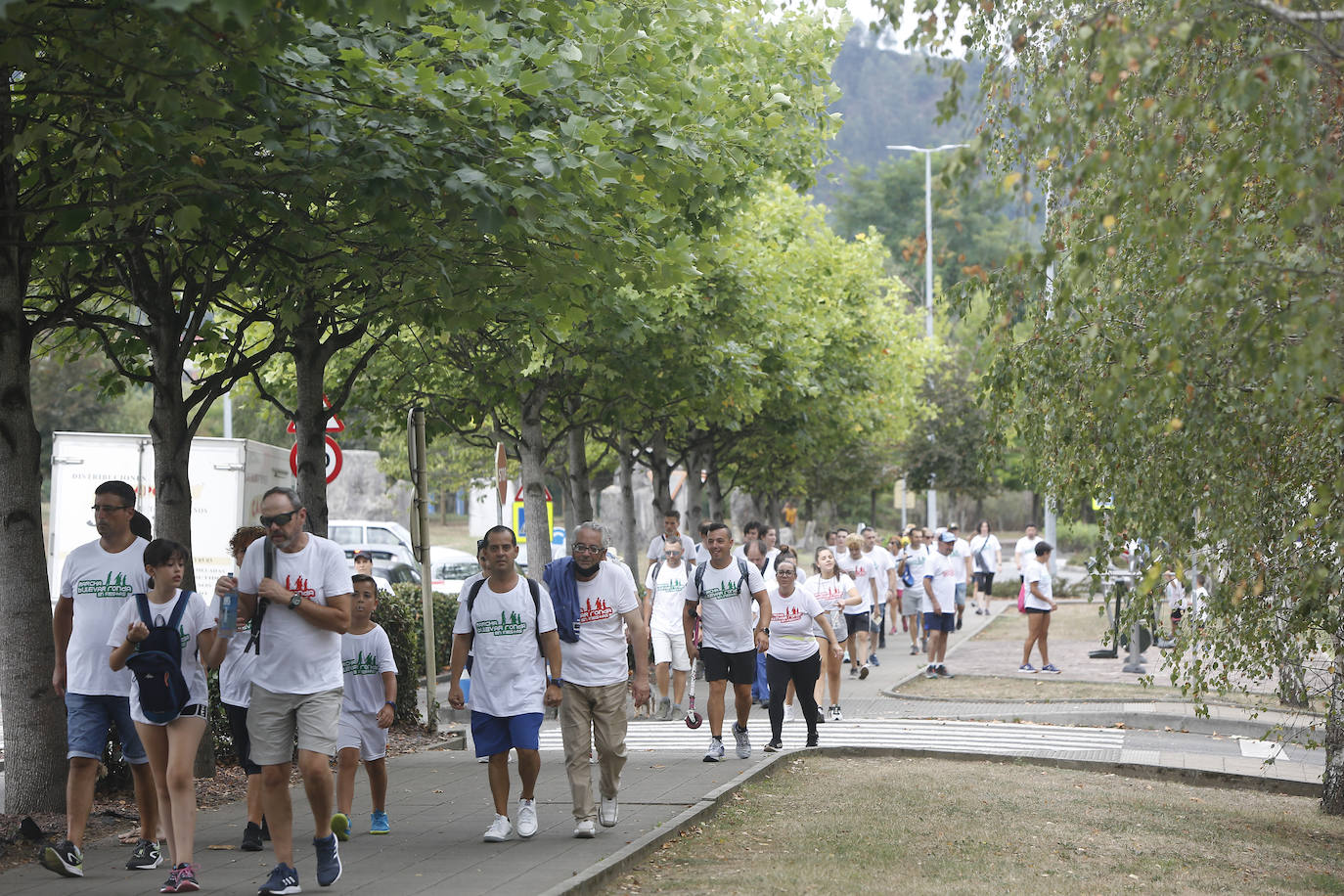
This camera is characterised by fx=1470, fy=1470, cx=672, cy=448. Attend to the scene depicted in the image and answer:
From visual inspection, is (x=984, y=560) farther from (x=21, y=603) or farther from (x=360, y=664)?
(x=21, y=603)

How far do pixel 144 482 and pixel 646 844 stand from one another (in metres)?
13.3

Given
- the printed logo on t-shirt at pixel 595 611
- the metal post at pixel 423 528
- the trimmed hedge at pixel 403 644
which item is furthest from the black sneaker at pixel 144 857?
the metal post at pixel 423 528

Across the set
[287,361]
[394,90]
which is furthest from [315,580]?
[287,361]

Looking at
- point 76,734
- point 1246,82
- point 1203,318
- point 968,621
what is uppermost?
point 1246,82

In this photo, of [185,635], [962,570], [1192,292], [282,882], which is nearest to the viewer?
[1192,292]

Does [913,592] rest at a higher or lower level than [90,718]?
lower

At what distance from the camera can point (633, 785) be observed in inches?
422

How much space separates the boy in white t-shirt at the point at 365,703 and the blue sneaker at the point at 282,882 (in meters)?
1.72

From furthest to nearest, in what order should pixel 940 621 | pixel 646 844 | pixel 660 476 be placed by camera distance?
pixel 660 476, pixel 940 621, pixel 646 844

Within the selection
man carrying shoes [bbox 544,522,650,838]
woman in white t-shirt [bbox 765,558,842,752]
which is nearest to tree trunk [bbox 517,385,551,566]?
woman in white t-shirt [bbox 765,558,842,752]

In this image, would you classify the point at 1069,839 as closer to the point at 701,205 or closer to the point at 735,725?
the point at 735,725

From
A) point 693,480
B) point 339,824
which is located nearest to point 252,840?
point 339,824

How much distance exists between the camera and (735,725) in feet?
39.9

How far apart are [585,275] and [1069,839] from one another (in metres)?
4.72
